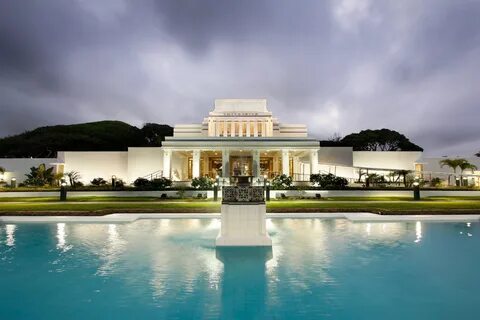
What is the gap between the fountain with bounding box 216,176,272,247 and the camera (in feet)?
33.6

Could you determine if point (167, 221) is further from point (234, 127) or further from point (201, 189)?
point (234, 127)

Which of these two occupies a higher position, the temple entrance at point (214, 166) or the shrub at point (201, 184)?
the temple entrance at point (214, 166)

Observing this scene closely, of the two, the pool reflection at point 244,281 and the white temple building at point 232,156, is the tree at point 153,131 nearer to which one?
the white temple building at point 232,156

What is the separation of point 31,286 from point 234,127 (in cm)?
3805

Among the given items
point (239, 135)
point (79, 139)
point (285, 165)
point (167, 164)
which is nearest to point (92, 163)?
A: point (167, 164)

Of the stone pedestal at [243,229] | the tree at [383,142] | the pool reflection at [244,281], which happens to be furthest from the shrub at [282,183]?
the tree at [383,142]

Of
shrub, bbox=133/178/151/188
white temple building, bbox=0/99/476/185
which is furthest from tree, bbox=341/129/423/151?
shrub, bbox=133/178/151/188

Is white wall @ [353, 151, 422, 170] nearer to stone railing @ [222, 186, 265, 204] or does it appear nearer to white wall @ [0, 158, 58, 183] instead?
stone railing @ [222, 186, 265, 204]

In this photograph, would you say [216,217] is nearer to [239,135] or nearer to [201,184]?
[201,184]

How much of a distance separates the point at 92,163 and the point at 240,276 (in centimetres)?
3643

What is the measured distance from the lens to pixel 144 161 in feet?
130

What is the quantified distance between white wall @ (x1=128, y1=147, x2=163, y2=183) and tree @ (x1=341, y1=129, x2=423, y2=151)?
131 feet

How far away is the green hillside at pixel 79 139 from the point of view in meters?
63.2

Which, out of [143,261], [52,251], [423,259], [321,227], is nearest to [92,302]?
[143,261]
